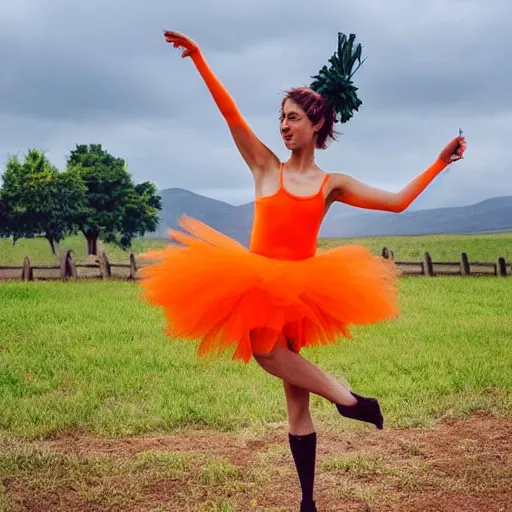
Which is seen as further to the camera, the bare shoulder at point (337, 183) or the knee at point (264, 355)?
the bare shoulder at point (337, 183)

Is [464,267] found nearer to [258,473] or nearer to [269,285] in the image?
[258,473]

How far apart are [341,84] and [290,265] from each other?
1.04 metres

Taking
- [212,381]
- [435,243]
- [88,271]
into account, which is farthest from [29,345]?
[435,243]

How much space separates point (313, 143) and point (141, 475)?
2.52m

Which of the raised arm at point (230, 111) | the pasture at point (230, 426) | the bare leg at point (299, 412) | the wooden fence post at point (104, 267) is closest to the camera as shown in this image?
the raised arm at point (230, 111)

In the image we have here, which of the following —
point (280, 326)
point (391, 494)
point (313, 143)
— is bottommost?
point (391, 494)

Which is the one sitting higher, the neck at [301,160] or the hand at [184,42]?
the hand at [184,42]

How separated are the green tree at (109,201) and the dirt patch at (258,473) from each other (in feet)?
97.2

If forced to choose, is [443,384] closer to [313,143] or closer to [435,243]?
[313,143]

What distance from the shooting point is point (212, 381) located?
7.58 metres

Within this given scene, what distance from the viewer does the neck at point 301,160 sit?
3816 mm

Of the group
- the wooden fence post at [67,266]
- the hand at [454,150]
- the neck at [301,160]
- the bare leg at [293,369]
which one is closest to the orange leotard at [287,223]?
the neck at [301,160]

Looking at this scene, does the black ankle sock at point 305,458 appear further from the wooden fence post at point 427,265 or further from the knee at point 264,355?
the wooden fence post at point 427,265

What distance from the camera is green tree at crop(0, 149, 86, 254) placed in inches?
1345
